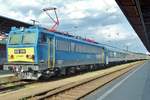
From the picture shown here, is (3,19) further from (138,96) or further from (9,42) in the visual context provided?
(138,96)

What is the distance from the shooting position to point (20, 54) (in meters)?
22.5

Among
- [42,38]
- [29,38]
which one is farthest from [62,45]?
[29,38]

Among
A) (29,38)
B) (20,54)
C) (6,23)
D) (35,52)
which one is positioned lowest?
(20,54)

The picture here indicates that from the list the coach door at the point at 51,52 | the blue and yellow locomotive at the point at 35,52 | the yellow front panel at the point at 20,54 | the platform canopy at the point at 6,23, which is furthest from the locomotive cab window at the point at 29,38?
the platform canopy at the point at 6,23

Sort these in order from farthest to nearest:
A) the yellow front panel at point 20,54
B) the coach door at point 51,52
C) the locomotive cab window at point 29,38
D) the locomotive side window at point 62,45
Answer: the locomotive side window at point 62,45
the coach door at point 51,52
the locomotive cab window at point 29,38
the yellow front panel at point 20,54

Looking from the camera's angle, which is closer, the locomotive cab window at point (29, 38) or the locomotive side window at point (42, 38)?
the locomotive cab window at point (29, 38)

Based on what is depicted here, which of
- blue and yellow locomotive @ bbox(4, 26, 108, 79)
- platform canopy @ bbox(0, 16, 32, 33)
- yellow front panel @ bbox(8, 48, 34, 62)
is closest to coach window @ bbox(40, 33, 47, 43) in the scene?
blue and yellow locomotive @ bbox(4, 26, 108, 79)

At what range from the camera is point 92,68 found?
40.8 m

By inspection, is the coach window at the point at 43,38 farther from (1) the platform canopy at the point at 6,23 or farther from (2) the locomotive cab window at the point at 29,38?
(1) the platform canopy at the point at 6,23

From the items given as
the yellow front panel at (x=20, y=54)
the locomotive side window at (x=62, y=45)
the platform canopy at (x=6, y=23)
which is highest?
the platform canopy at (x=6, y=23)

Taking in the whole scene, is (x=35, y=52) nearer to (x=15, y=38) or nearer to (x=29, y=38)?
(x=29, y=38)

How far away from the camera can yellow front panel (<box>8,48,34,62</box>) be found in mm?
22208

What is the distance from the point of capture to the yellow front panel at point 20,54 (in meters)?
22.2

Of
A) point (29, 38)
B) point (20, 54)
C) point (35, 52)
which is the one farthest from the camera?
point (29, 38)
